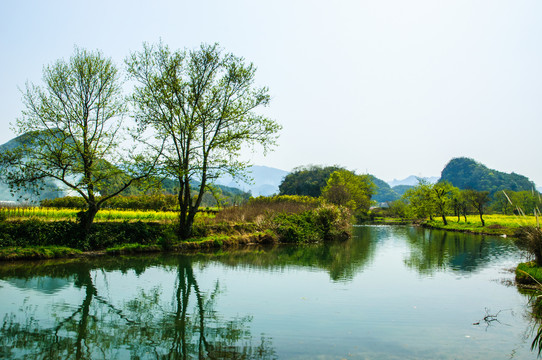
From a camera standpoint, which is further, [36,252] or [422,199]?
[422,199]

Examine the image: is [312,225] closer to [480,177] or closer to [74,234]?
[74,234]

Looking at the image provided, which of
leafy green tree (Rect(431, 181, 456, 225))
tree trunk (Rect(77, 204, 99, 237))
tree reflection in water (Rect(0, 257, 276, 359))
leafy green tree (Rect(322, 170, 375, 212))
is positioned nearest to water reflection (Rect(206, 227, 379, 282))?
tree trunk (Rect(77, 204, 99, 237))

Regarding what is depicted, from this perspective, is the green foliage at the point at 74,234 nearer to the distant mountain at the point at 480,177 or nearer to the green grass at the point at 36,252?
the green grass at the point at 36,252

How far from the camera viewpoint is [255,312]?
859cm

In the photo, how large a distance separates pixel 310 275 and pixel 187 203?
406 inches

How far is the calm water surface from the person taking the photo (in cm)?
631

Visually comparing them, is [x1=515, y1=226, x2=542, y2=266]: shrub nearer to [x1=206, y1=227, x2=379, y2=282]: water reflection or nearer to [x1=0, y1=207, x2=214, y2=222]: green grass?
[x1=206, y1=227, x2=379, y2=282]: water reflection

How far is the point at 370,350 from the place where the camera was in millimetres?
6309

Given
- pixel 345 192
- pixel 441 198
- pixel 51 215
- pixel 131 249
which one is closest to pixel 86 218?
pixel 131 249

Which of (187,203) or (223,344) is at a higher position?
(187,203)

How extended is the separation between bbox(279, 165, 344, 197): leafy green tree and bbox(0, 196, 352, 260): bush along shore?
180 ft

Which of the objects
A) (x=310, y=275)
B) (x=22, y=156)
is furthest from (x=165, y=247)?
(x=310, y=275)

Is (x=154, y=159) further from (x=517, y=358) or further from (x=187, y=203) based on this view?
(x=517, y=358)

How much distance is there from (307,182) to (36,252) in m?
78.2
